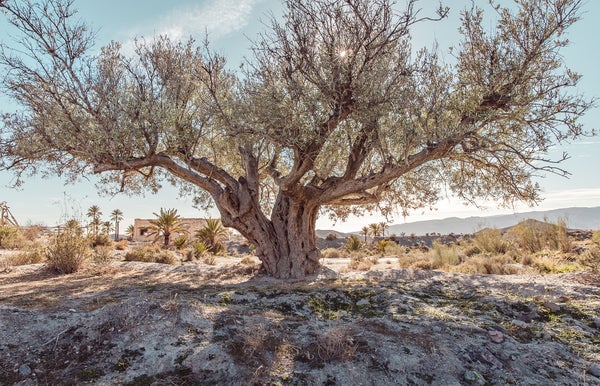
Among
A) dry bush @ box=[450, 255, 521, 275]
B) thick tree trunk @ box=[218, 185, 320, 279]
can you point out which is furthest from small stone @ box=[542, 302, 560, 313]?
thick tree trunk @ box=[218, 185, 320, 279]

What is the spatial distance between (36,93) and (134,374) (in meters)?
8.99

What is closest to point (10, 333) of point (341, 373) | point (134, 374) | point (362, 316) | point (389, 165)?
point (134, 374)

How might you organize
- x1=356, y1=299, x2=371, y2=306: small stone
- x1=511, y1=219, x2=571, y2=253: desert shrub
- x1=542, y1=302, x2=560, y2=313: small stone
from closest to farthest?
x1=542, y1=302, x2=560, y2=313: small stone, x1=356, y1=299, x2=371, y2=306: small stone, x1=511, y1=219, x2=571, y2=253: desert shrub

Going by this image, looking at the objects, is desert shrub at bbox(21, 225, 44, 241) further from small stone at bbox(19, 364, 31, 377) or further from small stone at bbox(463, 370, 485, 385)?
small stone at bbox(463, 370, 485, 385)

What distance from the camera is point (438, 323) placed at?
17.5ft

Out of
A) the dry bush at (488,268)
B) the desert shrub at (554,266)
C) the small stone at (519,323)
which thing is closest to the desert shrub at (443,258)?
the dry bush at (488,268)

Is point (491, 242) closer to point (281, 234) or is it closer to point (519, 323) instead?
point (281, 234)

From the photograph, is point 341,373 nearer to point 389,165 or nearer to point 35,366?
point 35,366

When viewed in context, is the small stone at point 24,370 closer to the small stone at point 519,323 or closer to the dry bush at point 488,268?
the small stone at point 519,323

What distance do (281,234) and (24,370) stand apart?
Answer: 7694 millimetres

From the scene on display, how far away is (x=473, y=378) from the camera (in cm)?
391

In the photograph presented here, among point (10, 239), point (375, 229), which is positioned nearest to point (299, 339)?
point (10, 239)

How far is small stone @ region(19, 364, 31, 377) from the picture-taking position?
3604 mm

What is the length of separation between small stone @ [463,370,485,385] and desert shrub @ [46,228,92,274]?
1104 centimetres
